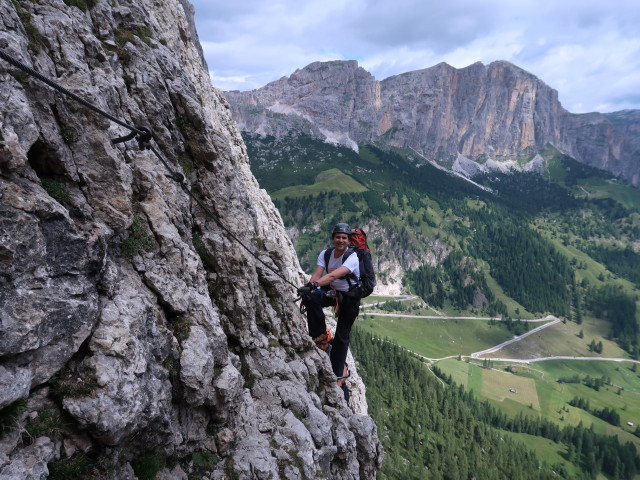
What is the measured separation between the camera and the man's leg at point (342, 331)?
15.9 metres

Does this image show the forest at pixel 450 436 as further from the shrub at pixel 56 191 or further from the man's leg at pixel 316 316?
the shrub at pixel 56 191

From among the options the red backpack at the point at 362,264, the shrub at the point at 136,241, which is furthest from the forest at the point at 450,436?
the shrub at the point at 136,241

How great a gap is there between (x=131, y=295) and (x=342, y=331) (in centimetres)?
1078

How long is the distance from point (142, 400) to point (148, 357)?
1.07m

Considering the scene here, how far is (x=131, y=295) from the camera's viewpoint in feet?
31.1

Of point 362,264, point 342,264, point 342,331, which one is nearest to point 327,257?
point 342,264

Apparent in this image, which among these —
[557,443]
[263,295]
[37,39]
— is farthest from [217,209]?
[557,443]

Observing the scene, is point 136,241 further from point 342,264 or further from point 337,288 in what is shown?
point 337,288

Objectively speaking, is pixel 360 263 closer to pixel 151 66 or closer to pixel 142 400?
pixel 142 400

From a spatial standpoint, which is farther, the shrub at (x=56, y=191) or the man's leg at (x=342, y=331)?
the man's leg at (x=342, y=331)

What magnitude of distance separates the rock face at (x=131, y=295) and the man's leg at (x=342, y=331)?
2.95 ft

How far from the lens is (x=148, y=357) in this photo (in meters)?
9.26

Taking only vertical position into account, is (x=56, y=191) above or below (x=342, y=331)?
above

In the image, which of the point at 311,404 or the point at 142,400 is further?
the point at 311,404
